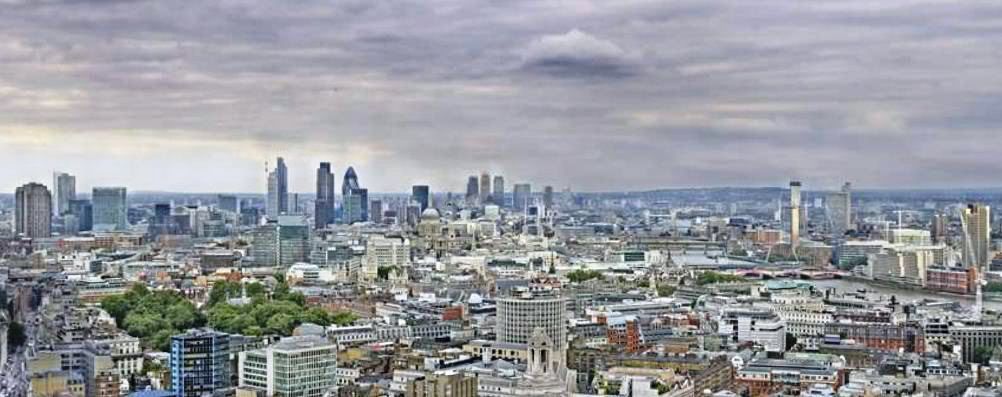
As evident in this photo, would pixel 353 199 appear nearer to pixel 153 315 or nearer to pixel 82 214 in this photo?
pixel 82 214

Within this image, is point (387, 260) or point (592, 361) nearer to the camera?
point (592, 361)

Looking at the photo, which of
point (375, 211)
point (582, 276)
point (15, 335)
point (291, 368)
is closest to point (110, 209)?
point (375, 211)

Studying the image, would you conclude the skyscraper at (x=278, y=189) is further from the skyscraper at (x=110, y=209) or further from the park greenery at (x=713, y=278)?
the park greenery at (x=713, y=278)

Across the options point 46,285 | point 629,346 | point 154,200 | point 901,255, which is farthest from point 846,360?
point 154,200

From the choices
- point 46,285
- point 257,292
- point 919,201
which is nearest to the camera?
point 46,285

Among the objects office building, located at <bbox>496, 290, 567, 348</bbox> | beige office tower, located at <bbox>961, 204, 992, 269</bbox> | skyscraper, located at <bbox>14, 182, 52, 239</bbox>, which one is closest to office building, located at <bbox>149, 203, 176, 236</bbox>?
skyscraper, located at <bbox>14, 182, 52, 239</bbox>

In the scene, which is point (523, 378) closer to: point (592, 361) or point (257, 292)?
point (592, 361)

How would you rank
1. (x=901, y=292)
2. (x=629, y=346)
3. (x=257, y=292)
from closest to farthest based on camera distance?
1. (x=629, y=346)
2. (x=257, y=292)
3. (x=901, y=292)

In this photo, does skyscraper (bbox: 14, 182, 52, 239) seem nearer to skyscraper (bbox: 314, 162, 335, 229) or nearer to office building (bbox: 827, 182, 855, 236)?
skyscraper (bbox: 314, 162, 335, 229)
